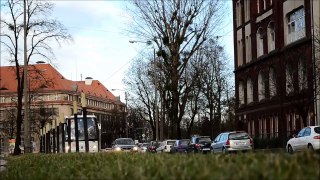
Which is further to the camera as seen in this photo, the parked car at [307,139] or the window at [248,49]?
the window at [248,49]

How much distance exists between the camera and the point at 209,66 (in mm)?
70125

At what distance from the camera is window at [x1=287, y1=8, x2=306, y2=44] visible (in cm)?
4710

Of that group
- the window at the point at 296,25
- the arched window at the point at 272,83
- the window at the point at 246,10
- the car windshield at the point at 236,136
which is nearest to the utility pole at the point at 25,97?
the car windshield at the point at 236,136

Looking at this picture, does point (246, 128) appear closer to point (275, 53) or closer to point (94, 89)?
point (275, 53)

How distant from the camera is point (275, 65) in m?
45.9

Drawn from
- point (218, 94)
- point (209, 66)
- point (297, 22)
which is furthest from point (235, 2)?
point (297, 22)

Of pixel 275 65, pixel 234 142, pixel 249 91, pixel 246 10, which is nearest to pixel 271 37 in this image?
pixel 246 10

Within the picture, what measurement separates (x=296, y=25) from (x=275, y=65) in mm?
5576

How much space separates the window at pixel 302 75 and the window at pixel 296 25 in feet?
21.9

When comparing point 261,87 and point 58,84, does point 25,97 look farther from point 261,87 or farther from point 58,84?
point 58,84

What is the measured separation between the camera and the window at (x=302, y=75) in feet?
131

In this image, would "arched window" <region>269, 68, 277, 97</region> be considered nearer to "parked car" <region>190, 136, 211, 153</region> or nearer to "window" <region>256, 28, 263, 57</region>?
"window" <region>256, 28, 263, 57</region>

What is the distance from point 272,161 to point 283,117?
147 ft

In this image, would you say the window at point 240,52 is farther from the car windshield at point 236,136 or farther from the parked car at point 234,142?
the car windshield at point 236,136
